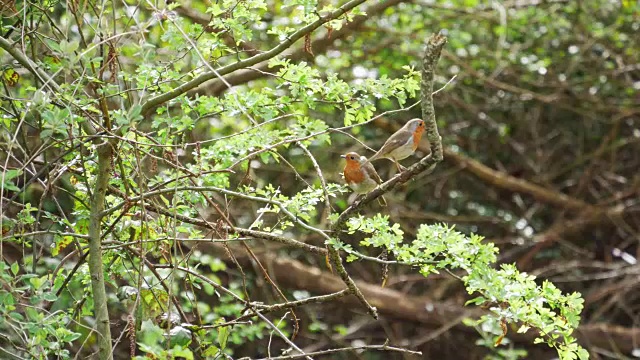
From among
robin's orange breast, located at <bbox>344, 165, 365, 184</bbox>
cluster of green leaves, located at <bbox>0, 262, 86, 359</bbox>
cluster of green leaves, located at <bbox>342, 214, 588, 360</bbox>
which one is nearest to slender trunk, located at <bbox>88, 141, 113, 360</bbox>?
cluster of green leaves, located at <bbox>0, 262, 86, 359</bbox>

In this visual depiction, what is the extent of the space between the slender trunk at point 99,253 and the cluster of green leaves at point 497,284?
2.28 ft

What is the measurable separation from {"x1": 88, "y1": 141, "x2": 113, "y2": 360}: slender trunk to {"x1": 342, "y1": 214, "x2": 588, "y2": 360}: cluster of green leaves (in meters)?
0.69

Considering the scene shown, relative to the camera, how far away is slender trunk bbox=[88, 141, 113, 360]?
248 centimetres

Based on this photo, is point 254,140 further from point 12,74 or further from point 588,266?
point 588,266

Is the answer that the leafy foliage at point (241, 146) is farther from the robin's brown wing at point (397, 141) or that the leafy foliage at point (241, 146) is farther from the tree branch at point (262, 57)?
the robin's brown wing at point (397, 141)

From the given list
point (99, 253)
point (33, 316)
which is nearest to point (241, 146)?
point (99, 253)

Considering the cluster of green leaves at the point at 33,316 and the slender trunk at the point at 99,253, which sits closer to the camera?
the cluster of green leaves at the point at 33,316

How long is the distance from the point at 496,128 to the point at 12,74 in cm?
438

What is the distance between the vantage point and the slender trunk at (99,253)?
2.48 metres

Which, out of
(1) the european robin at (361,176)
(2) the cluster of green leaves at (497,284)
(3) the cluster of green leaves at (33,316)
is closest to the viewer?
(3) the cluster of green leaves at (33,316)

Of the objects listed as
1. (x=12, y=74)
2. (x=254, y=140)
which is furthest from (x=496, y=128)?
(x=12, y=74)

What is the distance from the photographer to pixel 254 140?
2.76 metres

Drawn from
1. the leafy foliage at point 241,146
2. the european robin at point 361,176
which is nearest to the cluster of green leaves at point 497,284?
the leafy foliage at point 241,146

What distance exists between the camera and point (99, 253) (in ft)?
8.20
